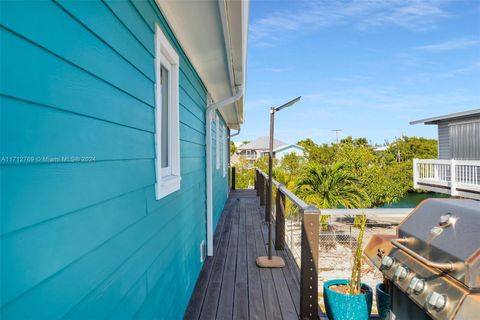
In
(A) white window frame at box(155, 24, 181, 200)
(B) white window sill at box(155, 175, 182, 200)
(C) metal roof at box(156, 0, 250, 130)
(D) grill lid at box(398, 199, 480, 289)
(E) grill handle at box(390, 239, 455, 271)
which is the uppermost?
(C) metal roof at box(156, 0, 250, 130)

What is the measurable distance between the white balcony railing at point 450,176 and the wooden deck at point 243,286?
977 cm

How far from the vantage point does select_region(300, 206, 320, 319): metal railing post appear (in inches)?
105

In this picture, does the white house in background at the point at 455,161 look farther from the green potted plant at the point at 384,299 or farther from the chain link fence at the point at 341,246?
the green potted plant at the point at 384,299

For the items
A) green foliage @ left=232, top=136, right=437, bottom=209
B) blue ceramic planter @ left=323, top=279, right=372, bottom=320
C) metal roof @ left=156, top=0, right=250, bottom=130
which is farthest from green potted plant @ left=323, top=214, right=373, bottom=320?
green foliage @ left=232, top=136, right=437, bottom=209

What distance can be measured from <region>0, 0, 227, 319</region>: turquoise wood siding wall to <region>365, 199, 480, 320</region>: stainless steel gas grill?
129 cm

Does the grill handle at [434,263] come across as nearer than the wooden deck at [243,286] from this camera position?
Yes

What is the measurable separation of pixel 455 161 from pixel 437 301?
12912 mm

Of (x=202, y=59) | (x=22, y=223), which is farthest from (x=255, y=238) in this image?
(x=22, y=223)

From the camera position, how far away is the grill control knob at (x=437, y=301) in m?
1.29

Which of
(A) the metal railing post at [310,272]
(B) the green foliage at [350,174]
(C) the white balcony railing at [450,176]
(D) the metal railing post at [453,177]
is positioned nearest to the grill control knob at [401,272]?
(A) the metal railing post at [310,272]

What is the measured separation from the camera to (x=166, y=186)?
7.14ft

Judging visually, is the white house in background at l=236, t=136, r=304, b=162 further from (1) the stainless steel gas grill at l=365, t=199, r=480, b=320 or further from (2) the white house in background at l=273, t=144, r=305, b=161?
(1) the stainless steel gas grill at l=365, t=199, r=480, b=320

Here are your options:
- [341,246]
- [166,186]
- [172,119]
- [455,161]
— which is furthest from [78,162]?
[455,161]

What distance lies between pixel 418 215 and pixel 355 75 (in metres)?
40.8
